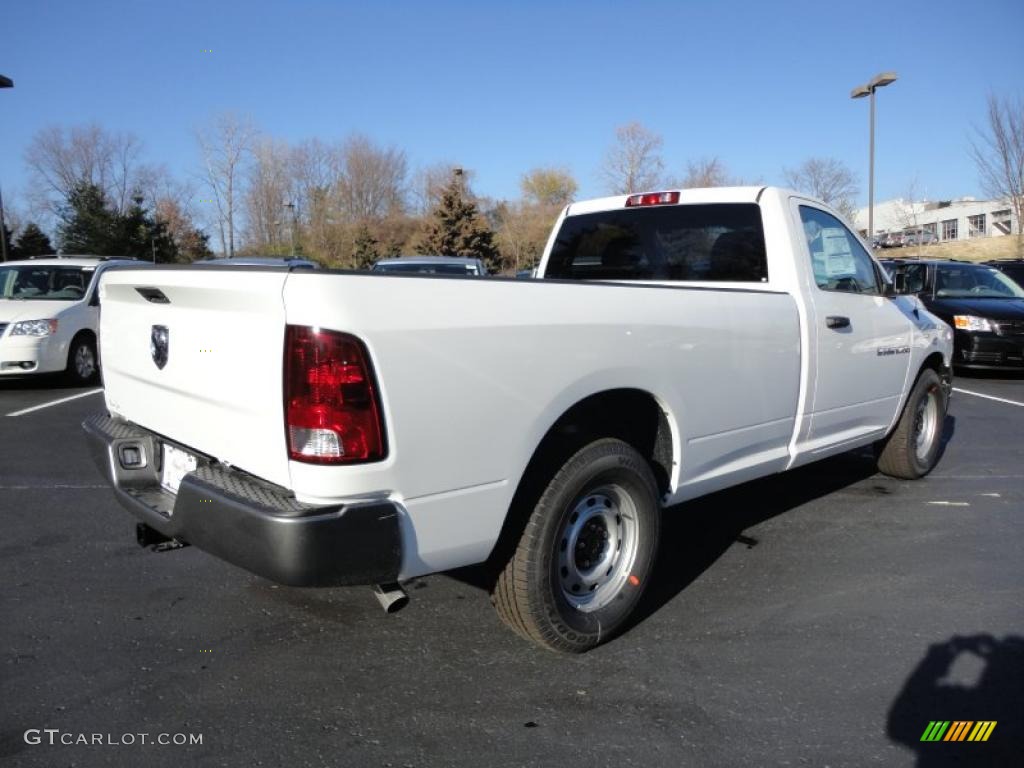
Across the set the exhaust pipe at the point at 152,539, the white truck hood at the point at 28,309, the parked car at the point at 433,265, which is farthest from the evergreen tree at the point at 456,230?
the exhaust pipe at the point at 152,539

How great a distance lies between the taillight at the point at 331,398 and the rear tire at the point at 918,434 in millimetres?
4490

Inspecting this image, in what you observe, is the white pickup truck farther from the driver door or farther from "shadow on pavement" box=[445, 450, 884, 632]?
"shadow on pavement" box=[445, 450, 884, 632]

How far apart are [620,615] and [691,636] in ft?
1.11

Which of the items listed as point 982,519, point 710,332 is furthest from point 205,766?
point 982,519

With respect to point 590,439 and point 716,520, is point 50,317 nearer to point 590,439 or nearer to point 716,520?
point 716,520

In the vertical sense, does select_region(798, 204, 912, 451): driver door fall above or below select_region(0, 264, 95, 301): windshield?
below

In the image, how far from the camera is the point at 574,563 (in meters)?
3.12

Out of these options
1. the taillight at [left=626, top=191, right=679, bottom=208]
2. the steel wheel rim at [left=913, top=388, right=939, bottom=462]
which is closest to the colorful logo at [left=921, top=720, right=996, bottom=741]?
the taillight at [left=626, top=191, right=679, bottom=208]

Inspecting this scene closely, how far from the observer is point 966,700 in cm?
280

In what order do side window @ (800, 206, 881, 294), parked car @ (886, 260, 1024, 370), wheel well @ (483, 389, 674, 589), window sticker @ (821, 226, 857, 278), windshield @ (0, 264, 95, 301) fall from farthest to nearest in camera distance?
1. parked car @ (886, 260, 1024, 370)
2. windshield @ (0, 264, 95, 301)
3. window sticker @ (821, 226, 857, 278)
4. side window @ (800, 206, 881, 294)
5. wheel well @ (483, 389, 674, 589)

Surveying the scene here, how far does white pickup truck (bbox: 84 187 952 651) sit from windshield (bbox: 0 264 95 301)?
8.62 meters

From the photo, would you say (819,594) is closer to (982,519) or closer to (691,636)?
(691,636)

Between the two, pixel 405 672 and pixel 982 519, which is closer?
pixel 405 672

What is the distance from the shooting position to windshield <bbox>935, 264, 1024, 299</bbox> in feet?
41.5
